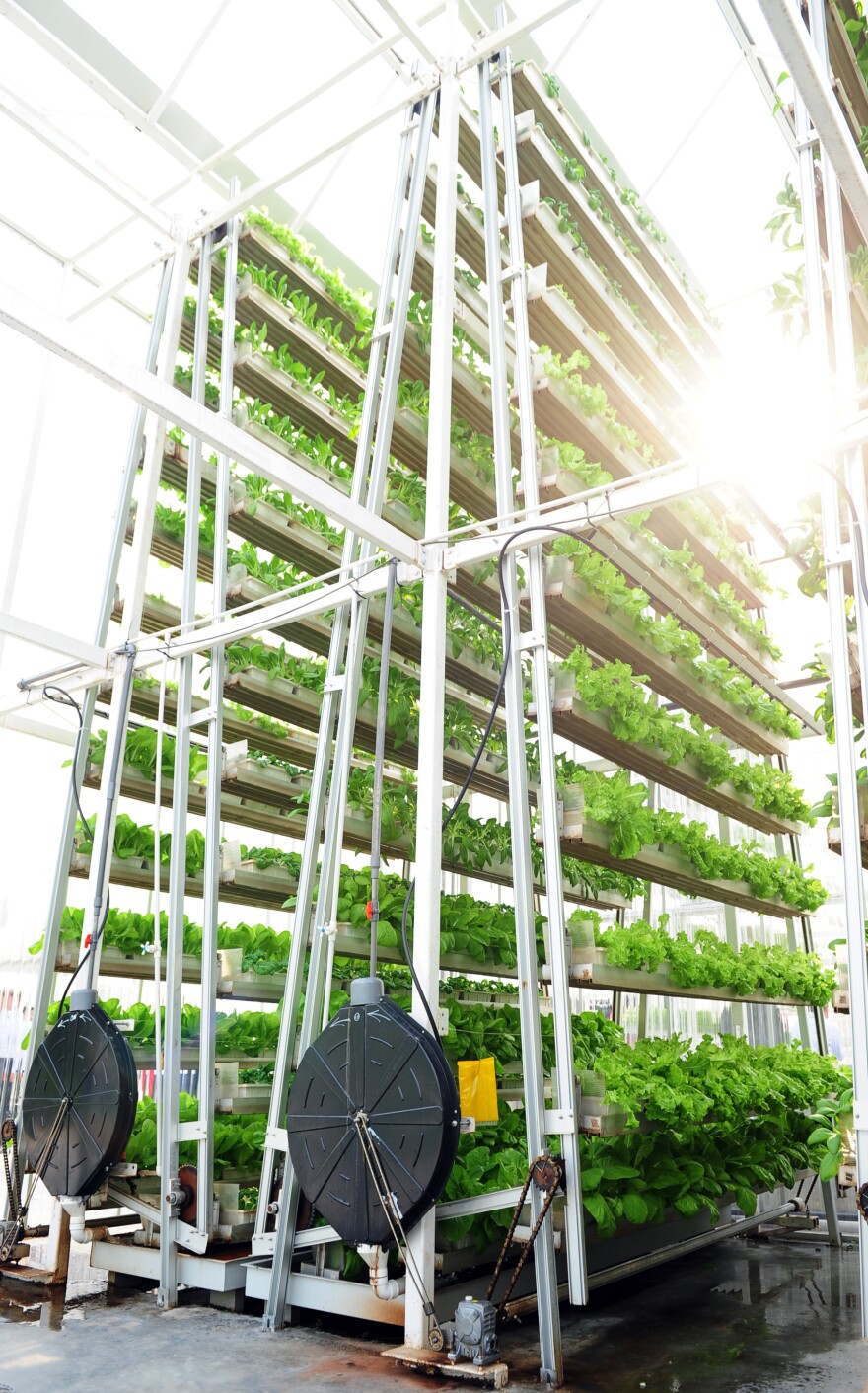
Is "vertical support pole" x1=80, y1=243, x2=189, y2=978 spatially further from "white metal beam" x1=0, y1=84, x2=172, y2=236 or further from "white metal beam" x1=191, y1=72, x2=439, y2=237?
"white metal beam" x1=0, y1=84, x2=172, y2=236

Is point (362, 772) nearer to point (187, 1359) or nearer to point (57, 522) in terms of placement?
point (187, 1359)

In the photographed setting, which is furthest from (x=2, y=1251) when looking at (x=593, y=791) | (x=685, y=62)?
(x=685, y=62)

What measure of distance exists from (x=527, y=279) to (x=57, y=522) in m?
5.03

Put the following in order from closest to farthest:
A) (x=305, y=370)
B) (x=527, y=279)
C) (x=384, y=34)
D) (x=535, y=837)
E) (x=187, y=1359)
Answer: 1. (x=187, y=1359)
2. (x=535, y=837)
3. (x=527, y=279)
4. (x=305, y=370)
5. (x=384, y=34)

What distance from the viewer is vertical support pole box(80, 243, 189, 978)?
486cm

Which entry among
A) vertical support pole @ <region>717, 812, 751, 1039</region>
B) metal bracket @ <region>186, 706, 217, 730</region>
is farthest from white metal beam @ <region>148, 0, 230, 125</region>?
vertical support pole @ <region>717, 812, 751, 1039</region>

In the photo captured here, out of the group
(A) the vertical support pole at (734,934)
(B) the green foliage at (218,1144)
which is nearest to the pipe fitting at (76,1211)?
(B) the green foliage at (218,1144)

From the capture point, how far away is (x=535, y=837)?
4289 mm

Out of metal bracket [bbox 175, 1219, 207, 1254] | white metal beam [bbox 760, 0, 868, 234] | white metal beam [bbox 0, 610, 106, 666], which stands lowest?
metal bracket [bbox 175, 1219, 207, 1254]

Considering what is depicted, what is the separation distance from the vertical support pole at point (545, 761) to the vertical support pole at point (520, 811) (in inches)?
0.8

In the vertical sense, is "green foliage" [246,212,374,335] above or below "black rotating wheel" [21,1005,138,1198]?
above

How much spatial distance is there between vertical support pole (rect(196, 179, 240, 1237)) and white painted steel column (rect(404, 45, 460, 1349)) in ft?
3.11

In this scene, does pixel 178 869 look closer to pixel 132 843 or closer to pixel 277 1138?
pixel 132 843

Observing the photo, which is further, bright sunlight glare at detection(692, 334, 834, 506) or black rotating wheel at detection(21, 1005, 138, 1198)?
black rotating wheel at detection(21, 1005, 138, 1198)
